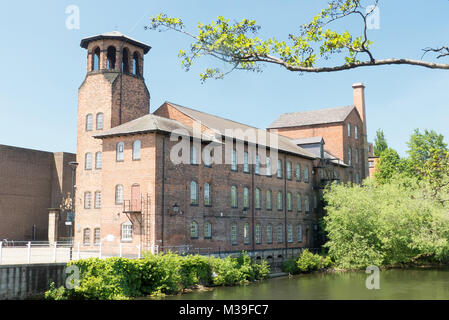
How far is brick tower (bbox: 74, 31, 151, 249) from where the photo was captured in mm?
32781

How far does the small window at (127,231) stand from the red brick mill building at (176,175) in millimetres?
56

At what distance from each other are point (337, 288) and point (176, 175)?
1079 centimetres

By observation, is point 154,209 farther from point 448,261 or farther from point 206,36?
point 448,261

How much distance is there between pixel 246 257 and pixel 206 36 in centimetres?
2256

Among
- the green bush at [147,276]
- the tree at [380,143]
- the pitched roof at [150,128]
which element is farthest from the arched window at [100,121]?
the tree at [380,143]

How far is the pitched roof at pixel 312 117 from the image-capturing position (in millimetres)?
48406

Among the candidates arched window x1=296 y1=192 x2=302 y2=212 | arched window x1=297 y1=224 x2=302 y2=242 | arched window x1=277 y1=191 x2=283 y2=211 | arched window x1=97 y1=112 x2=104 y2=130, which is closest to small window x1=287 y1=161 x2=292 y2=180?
arched window x1=277 y1=191 x2=283 y2=211

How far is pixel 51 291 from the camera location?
798 inches

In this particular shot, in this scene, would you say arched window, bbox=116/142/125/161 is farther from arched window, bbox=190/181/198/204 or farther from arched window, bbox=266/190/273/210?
arched window, bbox=266/190/273/210

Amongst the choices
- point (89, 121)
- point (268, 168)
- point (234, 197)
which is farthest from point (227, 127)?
point (89, 121)

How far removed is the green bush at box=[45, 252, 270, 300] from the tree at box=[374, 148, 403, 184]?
1202 inches

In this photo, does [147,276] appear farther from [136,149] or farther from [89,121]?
[89,121]

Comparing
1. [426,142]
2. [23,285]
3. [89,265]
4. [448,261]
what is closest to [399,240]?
[448,261]

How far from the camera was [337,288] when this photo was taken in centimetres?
2591
